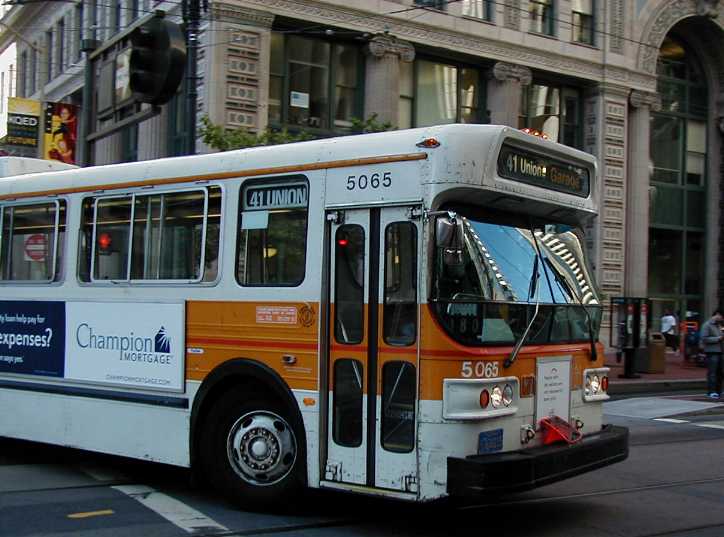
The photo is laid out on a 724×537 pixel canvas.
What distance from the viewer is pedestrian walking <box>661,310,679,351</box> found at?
3102 centimetres

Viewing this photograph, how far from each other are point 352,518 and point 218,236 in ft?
8.39

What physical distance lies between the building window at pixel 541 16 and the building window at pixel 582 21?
1063mm

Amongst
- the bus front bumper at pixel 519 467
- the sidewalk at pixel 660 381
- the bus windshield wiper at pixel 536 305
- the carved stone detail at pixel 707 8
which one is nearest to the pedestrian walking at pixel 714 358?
the sidewalk at pixel 660 381

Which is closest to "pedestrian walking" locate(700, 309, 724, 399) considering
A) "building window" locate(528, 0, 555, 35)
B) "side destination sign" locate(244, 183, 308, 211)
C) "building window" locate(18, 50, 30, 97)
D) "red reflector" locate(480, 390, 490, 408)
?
"red reflector" locate(480, 390, 490, 408)

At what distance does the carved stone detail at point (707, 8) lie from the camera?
3309 centimetres

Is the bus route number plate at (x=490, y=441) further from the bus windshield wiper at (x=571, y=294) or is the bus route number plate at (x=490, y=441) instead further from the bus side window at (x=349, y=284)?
the bus windshield wiper at (x=571, y=294)

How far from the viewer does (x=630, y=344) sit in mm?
21344

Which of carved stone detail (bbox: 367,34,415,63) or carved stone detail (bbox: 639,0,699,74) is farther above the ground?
carved stone detail (bbox: 639,0,699,74)

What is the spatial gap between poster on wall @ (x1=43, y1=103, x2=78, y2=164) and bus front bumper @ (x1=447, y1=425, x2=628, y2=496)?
1867 cm

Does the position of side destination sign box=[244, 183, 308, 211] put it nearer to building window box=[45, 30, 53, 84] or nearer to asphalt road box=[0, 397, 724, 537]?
asphalt road box=[0, 397, 724, 537]

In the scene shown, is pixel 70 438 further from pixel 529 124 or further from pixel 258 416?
pixel 529 124

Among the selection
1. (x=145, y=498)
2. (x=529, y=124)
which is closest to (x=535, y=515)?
(x=145, y=498)

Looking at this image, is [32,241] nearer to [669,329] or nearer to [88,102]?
[88,102]

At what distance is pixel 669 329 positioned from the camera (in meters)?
31.0
